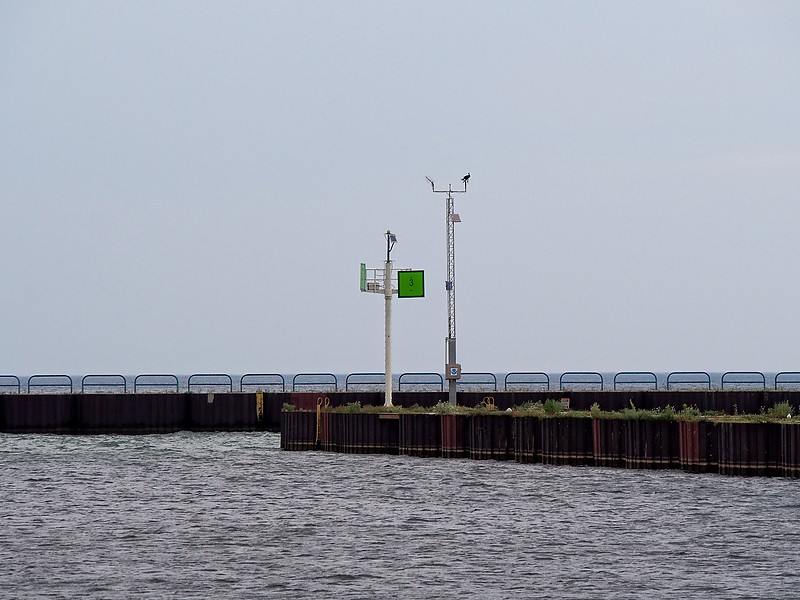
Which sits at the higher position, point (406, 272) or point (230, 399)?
point (406, 272)

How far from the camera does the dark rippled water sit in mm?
28750

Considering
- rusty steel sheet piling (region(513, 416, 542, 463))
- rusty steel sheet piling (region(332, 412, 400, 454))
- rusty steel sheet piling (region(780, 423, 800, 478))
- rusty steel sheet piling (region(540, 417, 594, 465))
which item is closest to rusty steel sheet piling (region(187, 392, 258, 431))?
rusty steel sheet piling (region(332, 412, 400, 454))

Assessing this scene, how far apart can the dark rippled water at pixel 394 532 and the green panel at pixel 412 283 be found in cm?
822

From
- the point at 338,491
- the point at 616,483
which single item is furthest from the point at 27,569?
the point at 616,483

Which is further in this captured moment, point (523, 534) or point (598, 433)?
point (598, 433)

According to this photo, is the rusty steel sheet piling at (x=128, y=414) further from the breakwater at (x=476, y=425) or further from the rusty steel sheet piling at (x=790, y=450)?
the rusty steel sheet piling at (x=790, y=450)

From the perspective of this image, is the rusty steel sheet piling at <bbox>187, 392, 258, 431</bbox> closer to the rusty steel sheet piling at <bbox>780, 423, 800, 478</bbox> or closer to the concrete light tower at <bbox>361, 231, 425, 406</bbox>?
the concrete light tower at <bbox>361, 231, 425, 406</bbox>

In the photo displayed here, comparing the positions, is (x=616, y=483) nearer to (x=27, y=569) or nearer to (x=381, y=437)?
(x=381, y=437)

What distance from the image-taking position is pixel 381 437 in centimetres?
5797

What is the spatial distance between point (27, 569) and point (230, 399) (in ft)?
170

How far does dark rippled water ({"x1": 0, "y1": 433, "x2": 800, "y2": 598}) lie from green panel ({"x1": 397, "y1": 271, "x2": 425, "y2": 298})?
8.22m

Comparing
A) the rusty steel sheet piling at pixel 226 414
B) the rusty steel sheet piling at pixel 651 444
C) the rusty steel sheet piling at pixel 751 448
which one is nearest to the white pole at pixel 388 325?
the rusty steel sheet piling at pixel 651 444

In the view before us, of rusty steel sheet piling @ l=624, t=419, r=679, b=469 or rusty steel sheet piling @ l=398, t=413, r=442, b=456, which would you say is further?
rusty steel sheet piling @ l=398, t=413, r=442, b=456

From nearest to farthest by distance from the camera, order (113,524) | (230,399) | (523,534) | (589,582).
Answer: (589,582)
(523,534)
(113,524)
(230,399)
